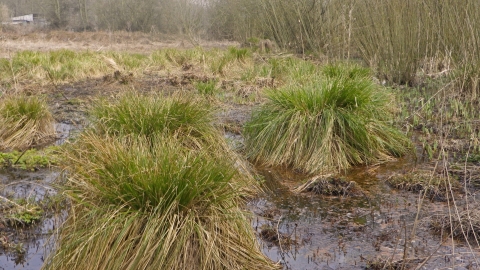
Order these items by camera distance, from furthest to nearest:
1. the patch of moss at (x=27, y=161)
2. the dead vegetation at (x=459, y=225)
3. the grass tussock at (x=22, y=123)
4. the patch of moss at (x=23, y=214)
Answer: the grass tussock at (x=22, y=123)
the patch of moss at (x=27, y=161)
the patch of moss at (x=23, y=214)
the dead vegetation at (x=459, y=225)

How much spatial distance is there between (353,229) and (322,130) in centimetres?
197

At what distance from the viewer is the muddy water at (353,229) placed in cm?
410

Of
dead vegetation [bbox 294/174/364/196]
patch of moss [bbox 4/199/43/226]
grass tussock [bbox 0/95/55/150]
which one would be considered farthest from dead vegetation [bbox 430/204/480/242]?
grass tussock [bbox 0/95/55/150]

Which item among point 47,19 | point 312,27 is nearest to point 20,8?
point 47,19

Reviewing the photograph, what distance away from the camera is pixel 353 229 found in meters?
4.71

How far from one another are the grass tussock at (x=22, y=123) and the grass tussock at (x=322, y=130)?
292 cm

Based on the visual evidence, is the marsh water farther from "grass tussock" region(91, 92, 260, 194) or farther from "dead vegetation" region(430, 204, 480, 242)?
"grass tussock" region(91, 92, 260, 194)

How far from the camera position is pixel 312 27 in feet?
43.1

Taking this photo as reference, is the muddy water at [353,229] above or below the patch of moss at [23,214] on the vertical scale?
below

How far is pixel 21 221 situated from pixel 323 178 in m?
2.86

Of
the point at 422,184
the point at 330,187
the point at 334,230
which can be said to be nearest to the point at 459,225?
the point at 334,230

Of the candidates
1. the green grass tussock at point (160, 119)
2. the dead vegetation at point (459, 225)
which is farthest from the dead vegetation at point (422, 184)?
the green grass tussock at point (160, 119)

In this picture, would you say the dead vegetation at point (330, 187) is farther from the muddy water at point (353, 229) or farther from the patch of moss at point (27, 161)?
the patch of moss at point (27, 161)

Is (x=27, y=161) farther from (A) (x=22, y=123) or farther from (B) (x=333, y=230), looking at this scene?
(B) (x=333, y=230)
